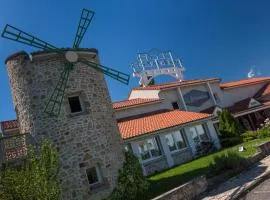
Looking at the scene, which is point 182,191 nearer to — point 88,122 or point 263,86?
point 88,122

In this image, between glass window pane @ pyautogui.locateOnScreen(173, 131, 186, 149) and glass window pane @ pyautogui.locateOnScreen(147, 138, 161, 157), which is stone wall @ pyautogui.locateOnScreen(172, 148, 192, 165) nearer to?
glass window pane @ pyautogui.locateOnScreen(173, 131, 186, 149)

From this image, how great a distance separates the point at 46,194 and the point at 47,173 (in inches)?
37.9

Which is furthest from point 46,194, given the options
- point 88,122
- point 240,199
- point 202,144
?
point 202,144

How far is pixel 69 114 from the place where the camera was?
576 inches

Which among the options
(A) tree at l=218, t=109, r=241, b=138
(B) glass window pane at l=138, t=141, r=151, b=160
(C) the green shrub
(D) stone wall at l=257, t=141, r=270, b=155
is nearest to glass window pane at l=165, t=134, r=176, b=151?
(B) glass window pane at l=138, t=141, r=151, b=160

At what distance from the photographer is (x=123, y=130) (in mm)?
24062

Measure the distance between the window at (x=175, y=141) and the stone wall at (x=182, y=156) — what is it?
47cm

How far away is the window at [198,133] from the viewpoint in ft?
86.3

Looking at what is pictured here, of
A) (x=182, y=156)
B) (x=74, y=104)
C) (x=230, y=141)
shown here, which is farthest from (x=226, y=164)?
(x=230, y=141)

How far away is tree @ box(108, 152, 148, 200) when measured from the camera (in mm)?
14398

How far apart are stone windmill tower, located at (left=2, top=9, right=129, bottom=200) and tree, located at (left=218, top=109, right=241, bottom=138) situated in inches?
620

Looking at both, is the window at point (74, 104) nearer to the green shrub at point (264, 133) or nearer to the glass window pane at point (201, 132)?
the glass window pane at point (201, 132)

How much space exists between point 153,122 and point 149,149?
9.38 ft

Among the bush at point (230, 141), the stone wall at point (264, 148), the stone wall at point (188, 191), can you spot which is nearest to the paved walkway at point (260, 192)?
the stone wall at point (188, 191)
